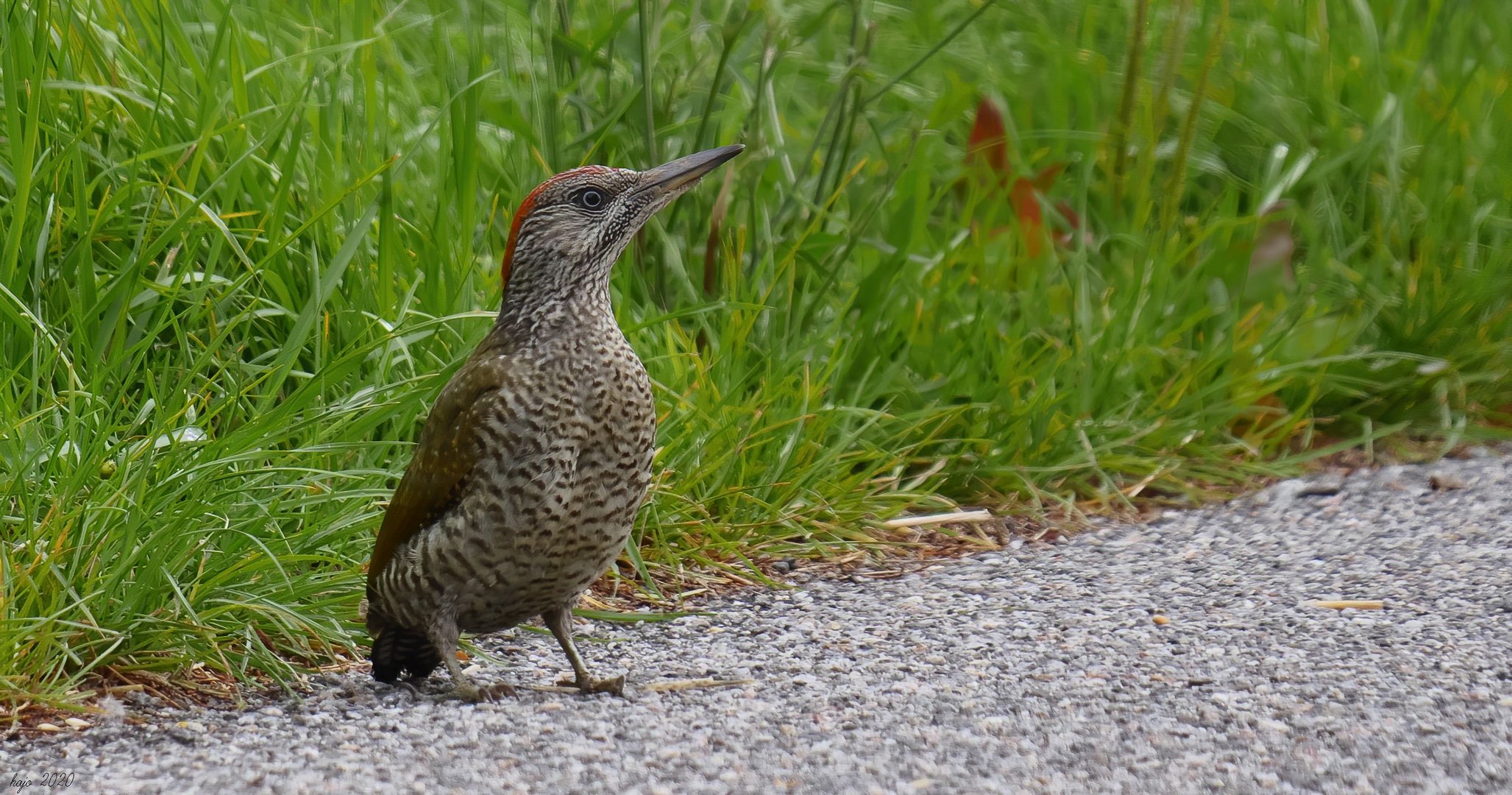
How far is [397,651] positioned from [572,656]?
0.40 meters

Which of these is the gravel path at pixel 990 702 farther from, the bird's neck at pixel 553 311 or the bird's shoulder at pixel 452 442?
the bird's neck at pixel 553 311

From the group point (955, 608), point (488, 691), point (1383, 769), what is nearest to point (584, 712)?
point (488, 691)

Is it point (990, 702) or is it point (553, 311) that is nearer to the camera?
point (990, 702)

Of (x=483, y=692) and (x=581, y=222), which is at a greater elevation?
(x=581, y=222)

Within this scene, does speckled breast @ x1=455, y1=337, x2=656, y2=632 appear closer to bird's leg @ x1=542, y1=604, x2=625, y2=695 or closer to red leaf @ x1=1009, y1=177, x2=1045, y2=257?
bird's leg @ x1=542, y1=604, x2=625, y2=695

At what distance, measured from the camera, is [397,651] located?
3924 millimetres

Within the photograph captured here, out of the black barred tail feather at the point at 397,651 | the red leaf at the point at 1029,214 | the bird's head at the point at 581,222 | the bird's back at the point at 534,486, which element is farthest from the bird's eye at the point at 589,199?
the red leaf at the point at 1029,214

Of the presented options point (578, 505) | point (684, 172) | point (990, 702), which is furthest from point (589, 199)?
point (990, 702)

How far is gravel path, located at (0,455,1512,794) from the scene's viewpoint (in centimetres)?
326

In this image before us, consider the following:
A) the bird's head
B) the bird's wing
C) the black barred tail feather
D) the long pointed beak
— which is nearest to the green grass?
the black barred tail feather

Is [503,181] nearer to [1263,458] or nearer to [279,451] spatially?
[279,451]

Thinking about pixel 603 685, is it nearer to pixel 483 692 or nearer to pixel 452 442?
pixel 483 692

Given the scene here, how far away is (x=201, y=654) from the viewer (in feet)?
12.5

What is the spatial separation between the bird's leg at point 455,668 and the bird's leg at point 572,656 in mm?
Answer: 158
